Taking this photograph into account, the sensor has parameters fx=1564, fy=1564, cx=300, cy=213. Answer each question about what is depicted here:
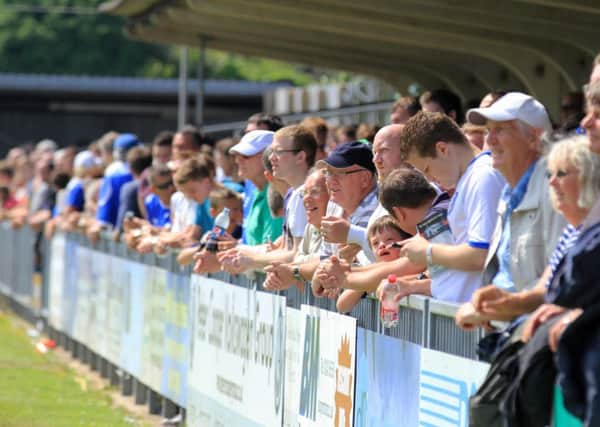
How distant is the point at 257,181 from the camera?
408 inches

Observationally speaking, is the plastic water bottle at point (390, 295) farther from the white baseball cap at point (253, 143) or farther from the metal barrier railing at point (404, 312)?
the white baseball cap at point (253, 143)

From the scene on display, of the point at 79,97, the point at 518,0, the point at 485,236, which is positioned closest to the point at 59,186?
the point at 518,0

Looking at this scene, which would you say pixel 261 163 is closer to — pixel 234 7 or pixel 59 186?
pixel 234 7

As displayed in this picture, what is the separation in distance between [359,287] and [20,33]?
8581 cm

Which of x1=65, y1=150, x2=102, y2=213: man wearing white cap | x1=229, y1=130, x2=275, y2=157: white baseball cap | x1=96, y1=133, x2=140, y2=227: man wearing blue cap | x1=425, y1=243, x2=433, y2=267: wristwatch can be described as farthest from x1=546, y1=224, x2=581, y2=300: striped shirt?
x1=65, y1=150, x2=102, y2=213: man wearing white cap

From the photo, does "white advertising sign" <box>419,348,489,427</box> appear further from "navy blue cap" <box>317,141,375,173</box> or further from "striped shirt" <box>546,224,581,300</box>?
"navy blue cap" <box>317,141,375,173</box>

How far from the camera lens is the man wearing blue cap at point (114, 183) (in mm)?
16016

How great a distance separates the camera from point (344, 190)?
8227 mm

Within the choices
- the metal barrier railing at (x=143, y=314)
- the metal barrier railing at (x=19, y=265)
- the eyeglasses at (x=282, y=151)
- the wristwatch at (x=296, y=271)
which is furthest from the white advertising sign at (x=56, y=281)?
the wristwatch at (x=296, y=271)

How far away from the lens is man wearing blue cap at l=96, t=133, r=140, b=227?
16.0 m

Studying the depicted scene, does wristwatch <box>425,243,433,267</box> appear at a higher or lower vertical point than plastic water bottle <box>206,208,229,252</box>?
higher

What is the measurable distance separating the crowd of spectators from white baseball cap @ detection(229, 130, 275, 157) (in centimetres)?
1

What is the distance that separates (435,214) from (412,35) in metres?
10.3

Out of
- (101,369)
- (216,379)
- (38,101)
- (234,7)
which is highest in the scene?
(234,7)
